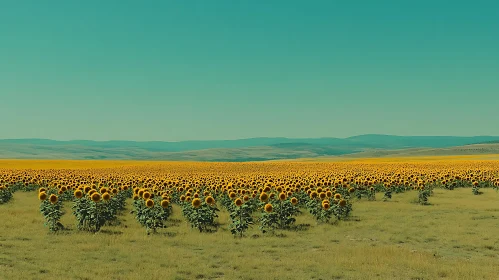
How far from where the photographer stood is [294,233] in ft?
67.4

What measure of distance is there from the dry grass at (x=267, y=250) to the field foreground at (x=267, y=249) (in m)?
0.03

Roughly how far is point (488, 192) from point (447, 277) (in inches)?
1032

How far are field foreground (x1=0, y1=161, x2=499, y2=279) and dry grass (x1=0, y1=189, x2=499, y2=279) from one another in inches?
1.3

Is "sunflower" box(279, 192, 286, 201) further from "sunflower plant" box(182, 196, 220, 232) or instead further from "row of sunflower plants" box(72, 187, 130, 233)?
"row of sunflower plants" box(72, 187, 130, 233)

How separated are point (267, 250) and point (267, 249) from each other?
0.08 m

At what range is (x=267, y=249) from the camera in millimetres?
17391

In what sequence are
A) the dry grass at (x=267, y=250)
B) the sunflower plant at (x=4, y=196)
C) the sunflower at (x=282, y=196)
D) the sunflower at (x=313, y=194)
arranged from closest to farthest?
the dry grass at (x=267, y=250), the sunflower at (x=282, y=196), the sunflower at (x=313, y=194), the sunflower plant at (x=4, y=196)

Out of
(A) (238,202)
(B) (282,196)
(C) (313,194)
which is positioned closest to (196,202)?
(A) (238,202)

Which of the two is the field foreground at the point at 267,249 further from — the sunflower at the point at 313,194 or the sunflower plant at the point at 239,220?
the sunflower at the point at 313,194

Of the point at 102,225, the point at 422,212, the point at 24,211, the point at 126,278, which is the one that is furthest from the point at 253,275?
the point at 24,211

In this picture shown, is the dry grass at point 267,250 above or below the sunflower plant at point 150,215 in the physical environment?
below

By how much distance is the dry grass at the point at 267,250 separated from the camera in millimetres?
13859

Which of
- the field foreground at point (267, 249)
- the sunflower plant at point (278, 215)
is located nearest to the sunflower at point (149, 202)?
the field foreground at point (267, 249)

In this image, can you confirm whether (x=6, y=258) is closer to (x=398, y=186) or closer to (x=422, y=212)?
(x=422, y=212)
